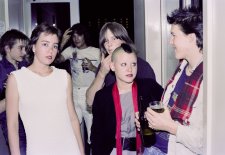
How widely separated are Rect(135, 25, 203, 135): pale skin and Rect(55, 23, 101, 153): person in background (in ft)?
6.58

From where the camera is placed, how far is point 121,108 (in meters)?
1.61

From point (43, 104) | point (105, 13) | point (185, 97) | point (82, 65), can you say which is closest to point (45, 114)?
point (43, 104)

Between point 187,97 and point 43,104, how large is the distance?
795 mm

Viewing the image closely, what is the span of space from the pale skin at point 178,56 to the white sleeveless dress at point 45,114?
59 cm

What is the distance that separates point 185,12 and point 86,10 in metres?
3.52

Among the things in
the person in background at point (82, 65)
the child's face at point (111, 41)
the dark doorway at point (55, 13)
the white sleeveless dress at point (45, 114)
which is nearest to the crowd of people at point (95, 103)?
the white sleeveless dress at point (45, 114)

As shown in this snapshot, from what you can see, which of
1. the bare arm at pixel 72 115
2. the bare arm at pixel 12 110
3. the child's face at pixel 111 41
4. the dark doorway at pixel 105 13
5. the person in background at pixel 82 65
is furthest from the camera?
the dark doorway at pixel 105 13

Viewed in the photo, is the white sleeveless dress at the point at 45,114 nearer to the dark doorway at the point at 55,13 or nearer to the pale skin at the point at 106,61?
the pale skin at the point at 106,61

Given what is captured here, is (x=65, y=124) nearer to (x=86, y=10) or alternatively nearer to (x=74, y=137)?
(x=74, y=137)

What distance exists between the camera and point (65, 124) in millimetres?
1701

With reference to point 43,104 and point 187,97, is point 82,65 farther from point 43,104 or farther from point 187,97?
point 187,97

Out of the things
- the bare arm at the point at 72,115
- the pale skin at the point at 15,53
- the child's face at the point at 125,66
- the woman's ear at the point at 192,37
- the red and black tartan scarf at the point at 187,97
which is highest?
the woman's ear at the point at 192,37

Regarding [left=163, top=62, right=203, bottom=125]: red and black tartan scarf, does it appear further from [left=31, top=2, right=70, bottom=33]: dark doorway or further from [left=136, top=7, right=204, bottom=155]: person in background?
[left=31, top=2, right=70, bottom=33]: dark doorway

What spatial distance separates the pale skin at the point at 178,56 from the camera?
1222mm
